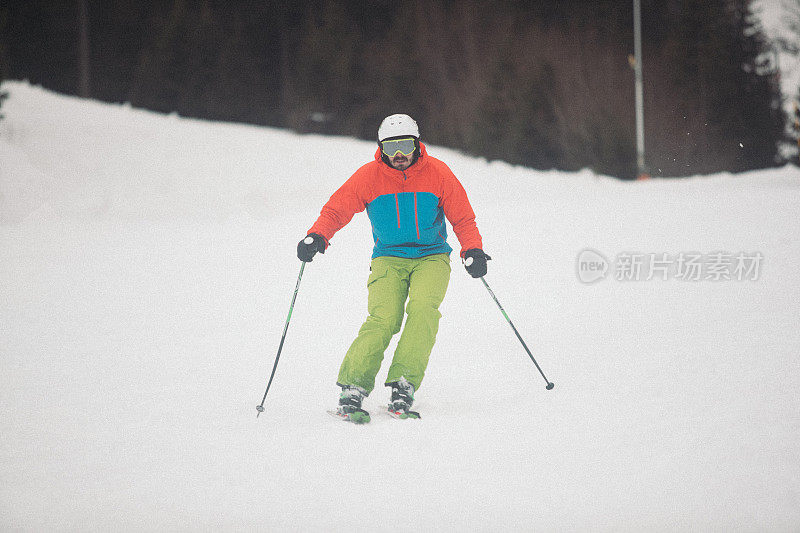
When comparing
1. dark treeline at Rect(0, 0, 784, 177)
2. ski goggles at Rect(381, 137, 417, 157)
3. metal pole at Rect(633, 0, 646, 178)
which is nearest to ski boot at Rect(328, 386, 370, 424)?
ski goggles at Rect(381, 137, 417, 157)

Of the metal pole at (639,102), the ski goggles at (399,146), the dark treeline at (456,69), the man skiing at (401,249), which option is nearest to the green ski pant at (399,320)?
the man skiing at (401,249)

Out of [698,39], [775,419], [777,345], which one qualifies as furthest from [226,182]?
[698,39]

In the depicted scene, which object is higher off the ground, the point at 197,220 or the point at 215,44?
the point at 215,44

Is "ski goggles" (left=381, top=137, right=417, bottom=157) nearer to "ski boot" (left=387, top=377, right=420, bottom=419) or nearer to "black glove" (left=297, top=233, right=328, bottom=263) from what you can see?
"black glove" (left=297, top=233, right=328, bottom=263)

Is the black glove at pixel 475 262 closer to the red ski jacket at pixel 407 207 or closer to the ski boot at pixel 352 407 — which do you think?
the red ski jacket at pixel 407 207

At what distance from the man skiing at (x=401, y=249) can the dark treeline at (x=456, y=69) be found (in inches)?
510

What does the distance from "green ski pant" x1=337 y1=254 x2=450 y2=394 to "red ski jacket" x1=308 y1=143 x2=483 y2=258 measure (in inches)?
3.7

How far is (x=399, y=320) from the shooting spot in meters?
4.62

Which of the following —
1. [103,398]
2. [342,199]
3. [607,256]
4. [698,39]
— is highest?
[698,39]

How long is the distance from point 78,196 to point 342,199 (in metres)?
10.4

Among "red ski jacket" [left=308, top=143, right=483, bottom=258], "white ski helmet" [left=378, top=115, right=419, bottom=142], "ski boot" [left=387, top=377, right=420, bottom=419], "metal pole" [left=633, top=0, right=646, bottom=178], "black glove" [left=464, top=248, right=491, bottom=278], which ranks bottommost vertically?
"ski boot" [left=387, top=377, right=420, bottom=419]

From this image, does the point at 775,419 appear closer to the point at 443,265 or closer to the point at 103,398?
the point at 443,265

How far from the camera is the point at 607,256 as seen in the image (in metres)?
8.88

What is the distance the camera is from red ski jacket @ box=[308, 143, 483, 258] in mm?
4512
